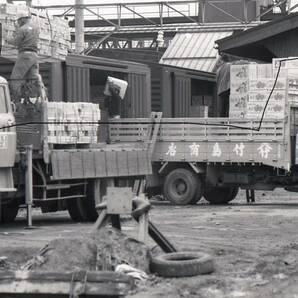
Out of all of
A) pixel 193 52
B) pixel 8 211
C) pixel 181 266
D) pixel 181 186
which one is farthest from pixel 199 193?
pixel 193 52

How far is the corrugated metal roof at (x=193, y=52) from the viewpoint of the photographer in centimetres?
2856

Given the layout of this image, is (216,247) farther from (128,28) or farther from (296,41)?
(128,28)

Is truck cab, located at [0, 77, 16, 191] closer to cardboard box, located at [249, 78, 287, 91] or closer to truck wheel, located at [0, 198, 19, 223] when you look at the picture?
truck wheel, located at [0, 198, 19, 223]

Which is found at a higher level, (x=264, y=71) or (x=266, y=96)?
(x=264, y=71)

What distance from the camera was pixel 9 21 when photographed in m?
13.0

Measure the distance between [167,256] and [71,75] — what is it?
1145 cm

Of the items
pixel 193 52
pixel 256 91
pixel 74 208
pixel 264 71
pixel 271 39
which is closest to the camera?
pixel 74 208

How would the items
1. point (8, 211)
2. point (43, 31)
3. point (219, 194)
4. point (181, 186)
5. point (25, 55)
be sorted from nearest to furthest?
1. point (25, 55)
2. point (43, 31)
3. point (8, 211)
4. point (181, 186)
5. point (219, 194)

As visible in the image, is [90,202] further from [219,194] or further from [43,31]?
[219,194]

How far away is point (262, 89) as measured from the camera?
1786 cm

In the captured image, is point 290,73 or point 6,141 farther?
point 290,73

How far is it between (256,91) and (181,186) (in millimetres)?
3219

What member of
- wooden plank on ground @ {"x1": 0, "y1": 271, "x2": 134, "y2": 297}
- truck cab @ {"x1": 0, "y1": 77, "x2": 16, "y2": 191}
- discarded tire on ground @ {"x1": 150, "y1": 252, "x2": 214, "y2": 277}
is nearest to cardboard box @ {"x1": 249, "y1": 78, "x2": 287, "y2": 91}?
truck cab @ {"x1": 0, "y1": 77, "x2": 16, "y2": 191}

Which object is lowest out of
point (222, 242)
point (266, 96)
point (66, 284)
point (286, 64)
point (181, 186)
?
point (222, 242)
